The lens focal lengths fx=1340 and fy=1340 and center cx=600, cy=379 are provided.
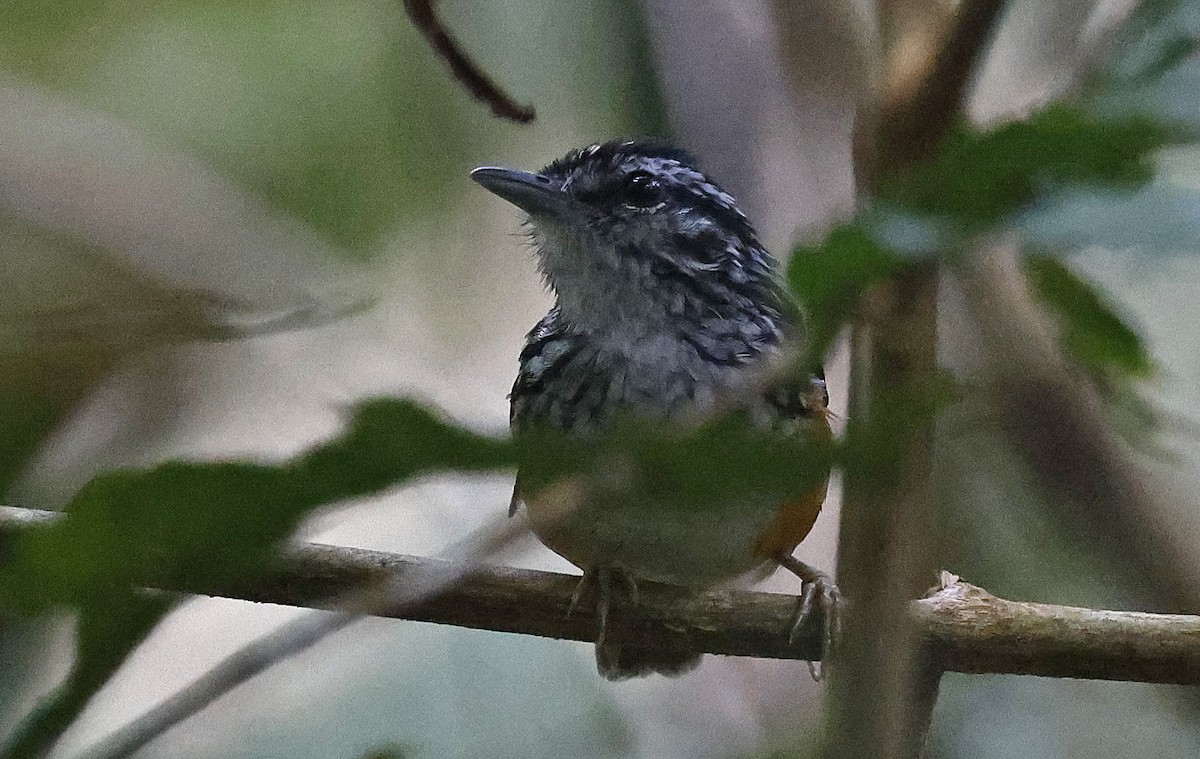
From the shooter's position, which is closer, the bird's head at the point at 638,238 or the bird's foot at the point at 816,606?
the bird's foot at the point at 816,606

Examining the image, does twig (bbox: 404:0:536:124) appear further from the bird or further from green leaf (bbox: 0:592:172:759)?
green leaf (bbox: 0:592:172:759)

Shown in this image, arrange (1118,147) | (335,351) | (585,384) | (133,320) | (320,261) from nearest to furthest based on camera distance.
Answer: (1118,147) < (133,320) < (585,384) < (320,261) < (335,351)

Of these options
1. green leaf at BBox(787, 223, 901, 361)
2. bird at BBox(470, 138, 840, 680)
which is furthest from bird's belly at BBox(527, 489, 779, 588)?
green leaf at BBox(787, 223, 901, 361)

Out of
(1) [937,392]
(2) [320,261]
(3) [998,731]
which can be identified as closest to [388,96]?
(2) [320,261]

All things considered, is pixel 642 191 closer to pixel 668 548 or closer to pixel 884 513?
pixel 668 548

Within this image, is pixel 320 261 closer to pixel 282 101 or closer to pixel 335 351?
pixel 335 351

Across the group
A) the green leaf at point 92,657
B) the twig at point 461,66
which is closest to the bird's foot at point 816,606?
the twig at point 461,66

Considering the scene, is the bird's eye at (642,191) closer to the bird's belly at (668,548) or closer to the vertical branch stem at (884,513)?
the bird's belly at (668,548)
